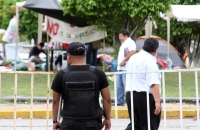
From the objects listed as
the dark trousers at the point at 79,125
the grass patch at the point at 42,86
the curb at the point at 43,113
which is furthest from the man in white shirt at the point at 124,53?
the dark trousers at the point at 79,125

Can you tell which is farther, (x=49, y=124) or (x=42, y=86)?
(x=42, y=86)

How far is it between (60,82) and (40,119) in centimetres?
611

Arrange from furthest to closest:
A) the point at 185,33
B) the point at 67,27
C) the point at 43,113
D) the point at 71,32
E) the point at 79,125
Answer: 1. the point at 185,33
2. the point at 67,27
3. the point at 71,32
4. the point at 43,113
5. the point at 79,125

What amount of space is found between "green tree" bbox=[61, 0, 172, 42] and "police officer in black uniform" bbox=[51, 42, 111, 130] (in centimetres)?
1034

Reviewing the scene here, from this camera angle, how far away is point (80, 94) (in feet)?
19.8

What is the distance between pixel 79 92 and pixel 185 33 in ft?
70.8

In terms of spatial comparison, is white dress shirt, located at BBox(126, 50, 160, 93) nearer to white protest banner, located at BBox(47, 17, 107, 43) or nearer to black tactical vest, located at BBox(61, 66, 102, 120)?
black tactical vest, located at BBox(61, 66, 102, 120)

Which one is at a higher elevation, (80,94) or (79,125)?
(80,94)

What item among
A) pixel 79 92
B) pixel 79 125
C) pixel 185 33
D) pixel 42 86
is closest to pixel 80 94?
pixel 79 92

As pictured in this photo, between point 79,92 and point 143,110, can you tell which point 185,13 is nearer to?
point 143,110

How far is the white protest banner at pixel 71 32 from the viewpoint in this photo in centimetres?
1891

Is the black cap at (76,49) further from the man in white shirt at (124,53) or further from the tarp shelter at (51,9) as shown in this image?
the tarp shelter at (51,9)

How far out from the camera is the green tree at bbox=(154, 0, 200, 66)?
26598 mm

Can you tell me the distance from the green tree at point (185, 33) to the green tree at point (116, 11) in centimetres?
766
